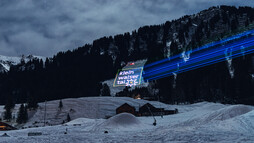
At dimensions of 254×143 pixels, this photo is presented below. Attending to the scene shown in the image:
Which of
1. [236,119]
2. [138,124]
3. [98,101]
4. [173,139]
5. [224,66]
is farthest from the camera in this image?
[224,66]

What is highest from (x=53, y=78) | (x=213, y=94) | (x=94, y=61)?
(x=94, y=61)

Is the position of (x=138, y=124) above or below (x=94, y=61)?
below

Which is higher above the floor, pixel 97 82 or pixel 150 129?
pixel 97 82

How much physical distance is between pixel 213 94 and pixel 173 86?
83.1ft

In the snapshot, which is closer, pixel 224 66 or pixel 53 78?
pixel 224 66

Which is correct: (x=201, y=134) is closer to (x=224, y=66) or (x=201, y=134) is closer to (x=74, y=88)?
(x=224, y=66)

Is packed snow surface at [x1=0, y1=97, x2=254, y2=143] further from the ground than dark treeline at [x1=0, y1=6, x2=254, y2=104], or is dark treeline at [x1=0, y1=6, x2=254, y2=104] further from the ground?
dark treeline at [x1=0, y1=6, x2=254, y2=104]

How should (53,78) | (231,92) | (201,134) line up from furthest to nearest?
(53,78), (231,92), (201,134)

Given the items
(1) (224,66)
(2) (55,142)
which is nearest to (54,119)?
(2) (55,142)

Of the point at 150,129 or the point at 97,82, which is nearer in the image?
the point at 150,129

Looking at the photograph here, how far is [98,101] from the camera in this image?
315 ft

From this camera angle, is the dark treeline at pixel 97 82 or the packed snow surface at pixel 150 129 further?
the dark treeline at pixel 97 82

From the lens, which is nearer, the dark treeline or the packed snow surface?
the packed snow surface

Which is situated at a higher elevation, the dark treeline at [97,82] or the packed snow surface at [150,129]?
the dark treeline at [97,82]
